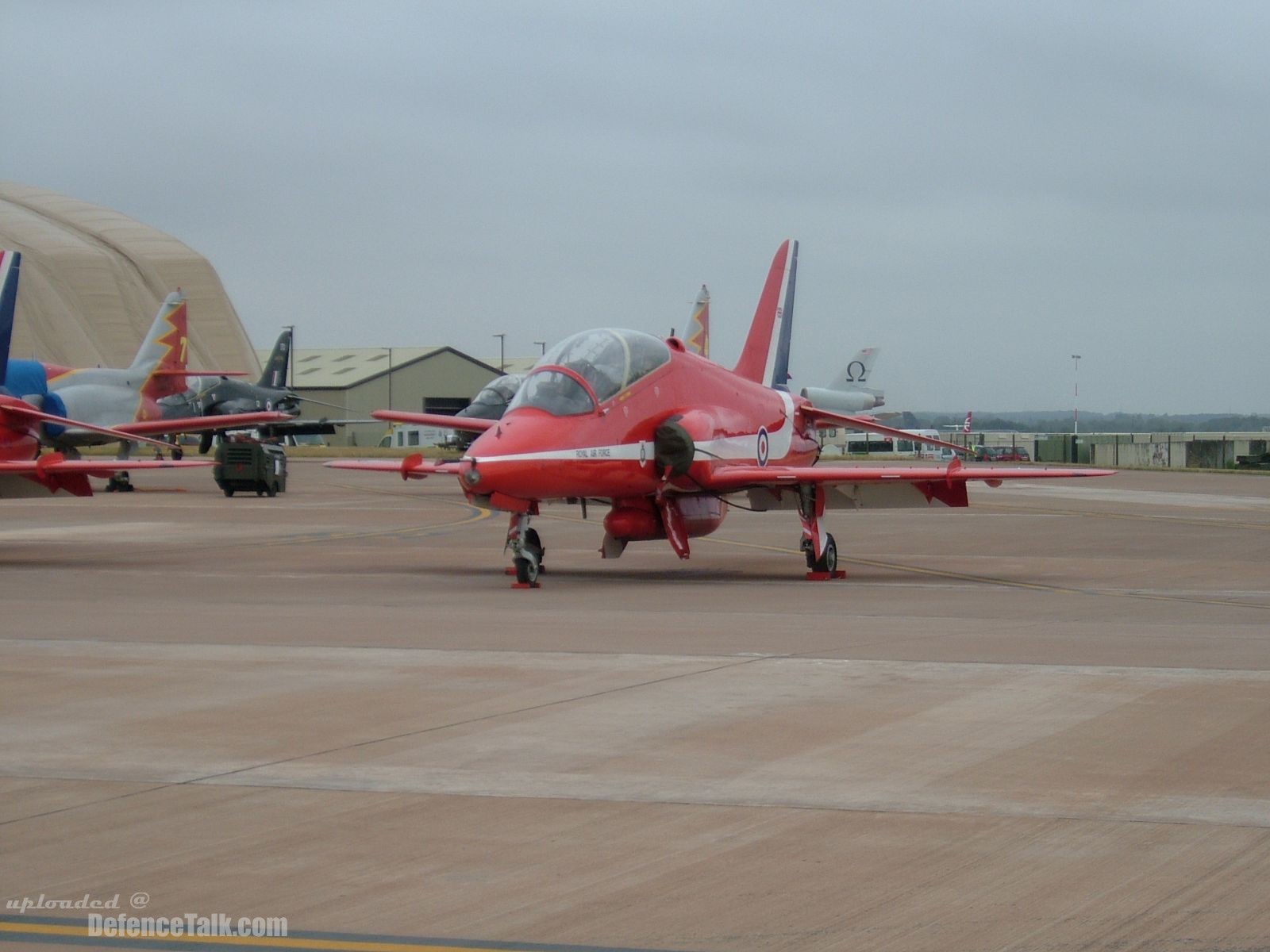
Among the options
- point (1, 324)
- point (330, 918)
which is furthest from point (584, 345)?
point (330, 918)

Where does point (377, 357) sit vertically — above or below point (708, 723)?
above

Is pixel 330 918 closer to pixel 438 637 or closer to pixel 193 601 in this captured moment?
pixel 438 637

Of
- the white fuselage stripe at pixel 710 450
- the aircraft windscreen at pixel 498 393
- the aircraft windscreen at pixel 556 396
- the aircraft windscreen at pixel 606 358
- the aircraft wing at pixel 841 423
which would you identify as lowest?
the white fuselage stripe at pixel 710 450

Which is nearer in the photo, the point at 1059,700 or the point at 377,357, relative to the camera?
the point at 1059,700

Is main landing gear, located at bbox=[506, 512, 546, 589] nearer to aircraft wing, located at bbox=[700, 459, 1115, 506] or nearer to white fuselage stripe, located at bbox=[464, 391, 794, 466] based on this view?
white fuselage stripe, located at bbox=[464, 391, 794, 466]

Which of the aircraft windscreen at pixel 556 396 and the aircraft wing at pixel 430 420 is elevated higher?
the aircraft windscreen at pixel 556 396

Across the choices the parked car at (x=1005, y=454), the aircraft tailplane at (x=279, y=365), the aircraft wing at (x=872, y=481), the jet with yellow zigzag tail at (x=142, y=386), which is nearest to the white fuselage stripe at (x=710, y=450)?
the aircraft wing at (x=872, y=481)

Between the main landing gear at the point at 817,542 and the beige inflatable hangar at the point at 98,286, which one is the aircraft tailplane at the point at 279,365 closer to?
the beige inflatable hangar at the point at 98,286

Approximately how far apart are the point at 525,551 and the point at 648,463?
84.1 inches

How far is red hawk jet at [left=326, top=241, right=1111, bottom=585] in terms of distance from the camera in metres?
18.3

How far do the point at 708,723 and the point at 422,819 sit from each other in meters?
2.63

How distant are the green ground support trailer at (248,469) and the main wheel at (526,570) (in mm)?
25179

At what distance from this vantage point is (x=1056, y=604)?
16328 mm

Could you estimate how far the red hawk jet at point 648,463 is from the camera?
1831 cm
